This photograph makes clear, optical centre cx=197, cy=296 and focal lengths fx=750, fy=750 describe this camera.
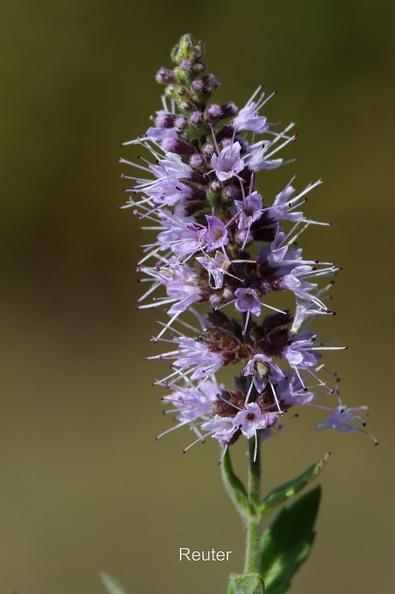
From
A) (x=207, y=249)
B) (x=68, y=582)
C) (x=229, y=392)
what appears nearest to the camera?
(x=207, y=249)

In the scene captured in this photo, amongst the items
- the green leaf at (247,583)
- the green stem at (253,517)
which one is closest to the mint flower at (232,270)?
the green stem at (253,517)

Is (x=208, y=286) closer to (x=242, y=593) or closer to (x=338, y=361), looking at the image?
(x=242, y=593)

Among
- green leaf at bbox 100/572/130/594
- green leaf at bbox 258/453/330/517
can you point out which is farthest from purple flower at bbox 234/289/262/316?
green leaf at bbox 100/572/130/594

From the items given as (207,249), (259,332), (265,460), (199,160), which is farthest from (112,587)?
(265,460)

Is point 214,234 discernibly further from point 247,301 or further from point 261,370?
point 261,370

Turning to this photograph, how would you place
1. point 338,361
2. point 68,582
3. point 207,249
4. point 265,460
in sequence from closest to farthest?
point 207,249
point 68,582
point 265,460
point 338,361

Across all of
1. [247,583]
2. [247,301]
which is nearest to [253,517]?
[247,583]

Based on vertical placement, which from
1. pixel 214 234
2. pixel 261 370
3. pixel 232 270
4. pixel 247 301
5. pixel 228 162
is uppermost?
pixel 228 162
